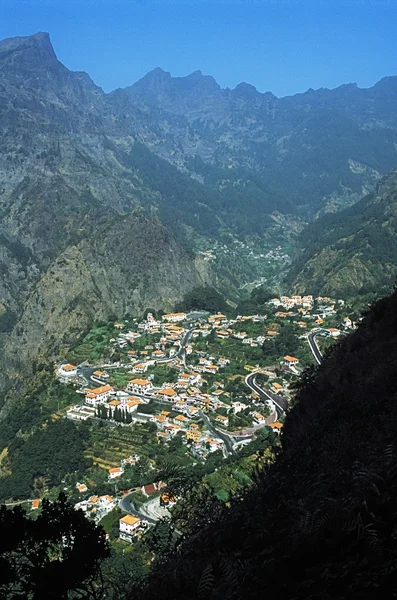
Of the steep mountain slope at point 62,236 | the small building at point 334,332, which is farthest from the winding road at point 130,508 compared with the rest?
the steep mountain slope at point 62,236

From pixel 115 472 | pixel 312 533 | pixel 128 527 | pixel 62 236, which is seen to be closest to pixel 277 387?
pixel 115 472

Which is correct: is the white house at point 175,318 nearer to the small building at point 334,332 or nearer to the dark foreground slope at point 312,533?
the small building at point 334,332

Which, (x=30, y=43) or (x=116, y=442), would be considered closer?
(x=116, y=442)

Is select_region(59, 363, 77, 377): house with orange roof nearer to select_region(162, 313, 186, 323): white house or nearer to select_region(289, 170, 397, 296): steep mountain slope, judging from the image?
select_region(162, 313, 186, 323): white house

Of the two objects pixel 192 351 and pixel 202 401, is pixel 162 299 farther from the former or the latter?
pixel 202 401

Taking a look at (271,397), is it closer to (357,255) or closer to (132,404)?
(132,404)

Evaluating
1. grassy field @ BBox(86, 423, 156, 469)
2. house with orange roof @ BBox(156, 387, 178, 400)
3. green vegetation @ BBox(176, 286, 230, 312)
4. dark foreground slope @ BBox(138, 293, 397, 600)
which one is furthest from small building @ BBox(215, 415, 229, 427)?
green vegetation @ BBox(176, 286, 230, 312)
